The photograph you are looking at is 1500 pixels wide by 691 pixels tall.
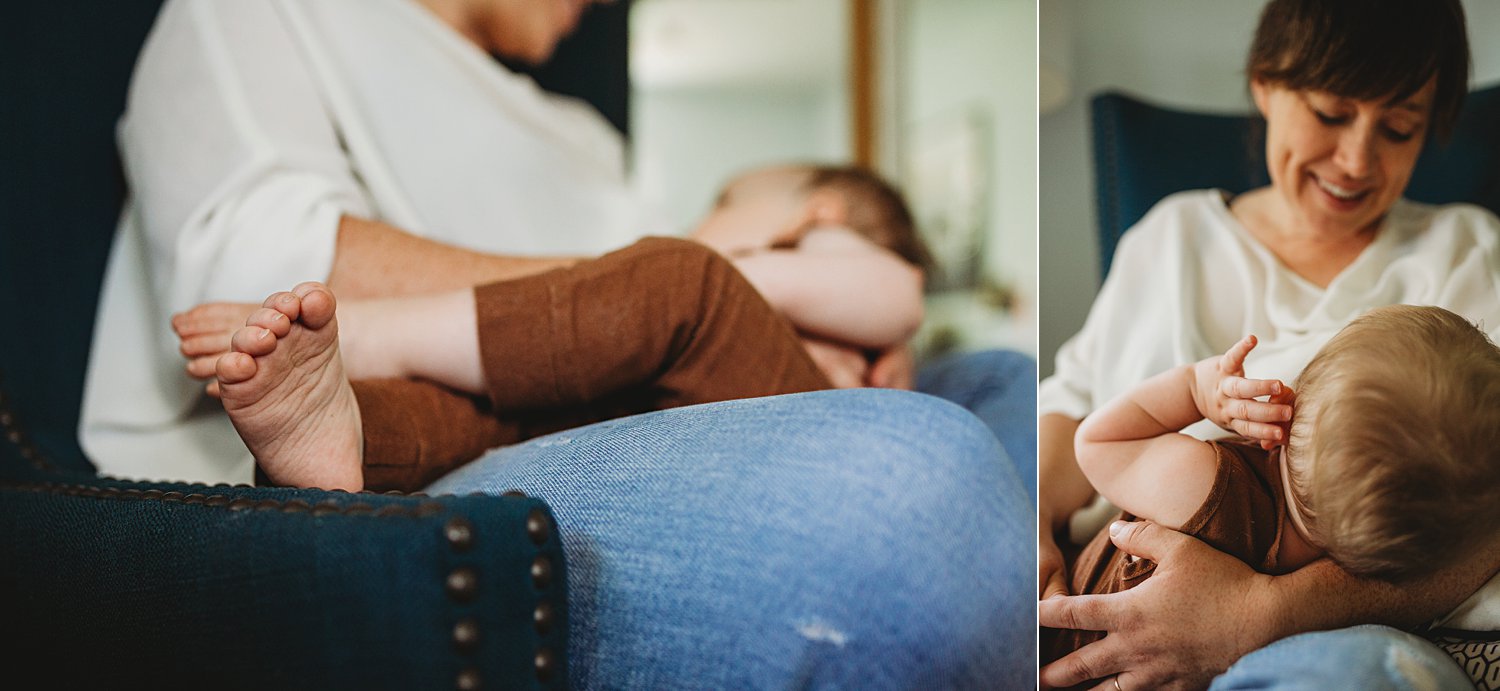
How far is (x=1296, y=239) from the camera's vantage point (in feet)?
1.66

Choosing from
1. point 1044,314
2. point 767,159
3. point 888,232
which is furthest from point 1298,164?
point 767,159

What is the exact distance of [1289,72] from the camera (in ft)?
1.66

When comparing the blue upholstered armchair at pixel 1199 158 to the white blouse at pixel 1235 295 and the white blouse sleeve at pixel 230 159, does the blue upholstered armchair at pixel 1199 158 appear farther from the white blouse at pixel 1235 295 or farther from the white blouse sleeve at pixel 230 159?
the white blouse sleeve at pixel 230 159

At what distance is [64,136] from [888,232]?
0.73 metres

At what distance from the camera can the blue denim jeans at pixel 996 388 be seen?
2.39 feet

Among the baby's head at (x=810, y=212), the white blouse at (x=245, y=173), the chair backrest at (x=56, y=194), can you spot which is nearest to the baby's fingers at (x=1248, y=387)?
the baby's head at (x=810, y=212)

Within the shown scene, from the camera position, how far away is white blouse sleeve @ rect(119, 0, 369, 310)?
657 millimetres

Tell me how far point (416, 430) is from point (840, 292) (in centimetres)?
32

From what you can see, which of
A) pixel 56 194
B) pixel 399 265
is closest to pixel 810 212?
pixel 399 265

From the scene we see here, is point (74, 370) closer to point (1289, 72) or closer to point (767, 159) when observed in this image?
point (1289, 72)

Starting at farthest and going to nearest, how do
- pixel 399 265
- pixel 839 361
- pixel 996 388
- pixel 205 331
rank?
pixel 996 388 → pixel 839 361 → pixel 399 265 → pixel 205 331

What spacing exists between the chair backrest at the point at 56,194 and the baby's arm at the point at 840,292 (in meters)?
0.50

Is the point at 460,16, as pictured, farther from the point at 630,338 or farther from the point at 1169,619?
the point at 1169,619

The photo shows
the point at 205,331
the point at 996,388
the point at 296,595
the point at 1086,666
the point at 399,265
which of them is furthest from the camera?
the point at 996,388
